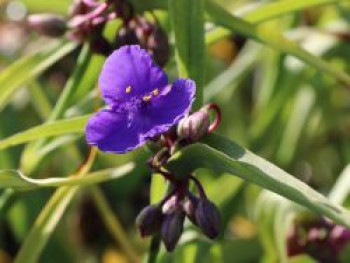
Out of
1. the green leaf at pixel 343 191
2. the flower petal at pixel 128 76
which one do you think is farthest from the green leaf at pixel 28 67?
the green leaf at pixel 343 191

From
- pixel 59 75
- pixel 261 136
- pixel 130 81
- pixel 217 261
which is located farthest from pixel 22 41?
pixel 130 81

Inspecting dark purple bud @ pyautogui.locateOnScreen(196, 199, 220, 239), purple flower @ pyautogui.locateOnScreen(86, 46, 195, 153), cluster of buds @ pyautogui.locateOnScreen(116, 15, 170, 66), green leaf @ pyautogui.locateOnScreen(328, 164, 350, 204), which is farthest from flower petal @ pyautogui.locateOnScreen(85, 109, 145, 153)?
green leaf @ pyautogui.locateOnScreen(328, 164, 350, 204)

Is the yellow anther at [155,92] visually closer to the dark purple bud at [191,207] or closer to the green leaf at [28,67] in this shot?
the dark purple bud at [191,207]

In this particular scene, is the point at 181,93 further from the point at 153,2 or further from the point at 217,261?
the point at 217,261

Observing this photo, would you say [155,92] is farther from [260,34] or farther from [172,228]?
[260,34]

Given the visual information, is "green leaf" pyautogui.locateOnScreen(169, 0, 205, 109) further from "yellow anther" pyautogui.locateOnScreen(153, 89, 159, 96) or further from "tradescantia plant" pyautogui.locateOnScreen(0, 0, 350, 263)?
"yellow anther" pyautogui.locateOnScreen(153, 89, 159, 96)
